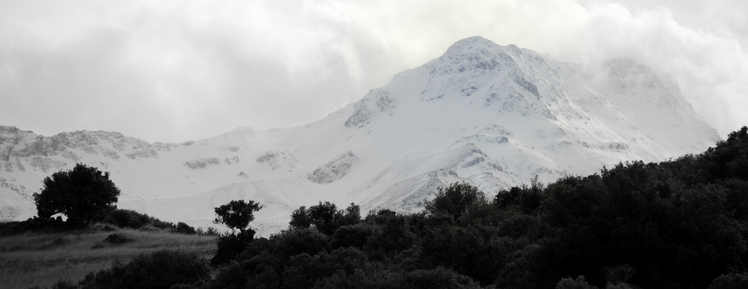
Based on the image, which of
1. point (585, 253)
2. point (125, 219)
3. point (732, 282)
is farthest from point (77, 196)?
point (732, 282)

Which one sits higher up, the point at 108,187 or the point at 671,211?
the point at 108,187

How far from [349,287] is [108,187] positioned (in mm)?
38462

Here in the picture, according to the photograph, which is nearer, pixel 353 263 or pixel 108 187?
pixel 353 263

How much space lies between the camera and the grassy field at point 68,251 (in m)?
40.4

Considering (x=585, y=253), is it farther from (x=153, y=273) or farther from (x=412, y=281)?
(x=153, y=273)

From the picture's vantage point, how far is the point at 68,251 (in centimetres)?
4588

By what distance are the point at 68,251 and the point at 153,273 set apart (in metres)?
11.6

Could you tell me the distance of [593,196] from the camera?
25.4 m

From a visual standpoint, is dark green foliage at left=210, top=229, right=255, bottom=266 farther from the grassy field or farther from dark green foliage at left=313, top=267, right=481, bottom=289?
dark green foliage at left=313, top=267, right=481, bottom=289

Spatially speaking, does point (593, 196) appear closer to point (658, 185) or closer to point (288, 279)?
point (658, 185)

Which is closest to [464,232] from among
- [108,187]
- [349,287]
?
[349,287]

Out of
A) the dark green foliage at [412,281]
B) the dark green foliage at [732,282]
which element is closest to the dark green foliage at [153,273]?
the dark green foliage at [412,281]

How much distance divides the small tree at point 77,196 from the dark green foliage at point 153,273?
Result: 1823cm

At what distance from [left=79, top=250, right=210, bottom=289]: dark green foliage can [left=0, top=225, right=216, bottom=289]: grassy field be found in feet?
11.1
